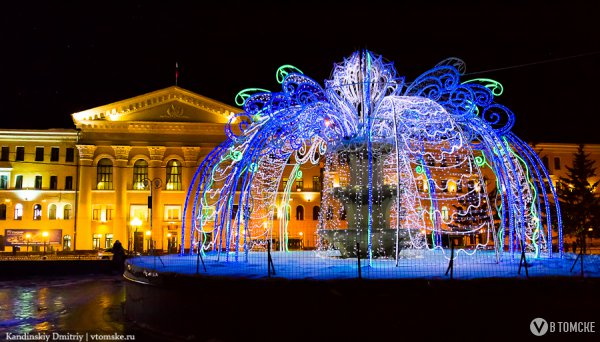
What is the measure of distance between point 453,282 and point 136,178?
54.4m

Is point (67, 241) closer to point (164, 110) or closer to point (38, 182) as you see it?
point (38, 182)

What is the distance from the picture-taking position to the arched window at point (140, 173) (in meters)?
60.2

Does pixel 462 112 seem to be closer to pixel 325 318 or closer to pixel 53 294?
pixel 325 318

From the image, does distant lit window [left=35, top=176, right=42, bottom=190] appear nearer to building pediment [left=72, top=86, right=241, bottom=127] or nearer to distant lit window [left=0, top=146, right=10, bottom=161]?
distant lit window [left=0, top=146, right=10, bottom=161]

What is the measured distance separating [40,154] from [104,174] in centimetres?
703

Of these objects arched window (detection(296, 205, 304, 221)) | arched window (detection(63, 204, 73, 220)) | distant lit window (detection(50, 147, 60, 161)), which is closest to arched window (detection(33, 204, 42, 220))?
arched window (detection(63, 204, 73, 220))

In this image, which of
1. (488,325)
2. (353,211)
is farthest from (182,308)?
(353,211)

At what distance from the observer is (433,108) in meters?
16.3

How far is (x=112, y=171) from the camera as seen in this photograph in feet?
198

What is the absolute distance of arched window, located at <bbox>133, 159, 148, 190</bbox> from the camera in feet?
198

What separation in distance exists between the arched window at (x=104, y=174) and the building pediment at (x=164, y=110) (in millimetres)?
4811

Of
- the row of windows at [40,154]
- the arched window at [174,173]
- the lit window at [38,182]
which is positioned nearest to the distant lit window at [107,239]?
the arched window at [174,173]

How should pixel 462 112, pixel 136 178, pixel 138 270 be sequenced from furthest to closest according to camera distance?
pixel 136 178 < pixel 462 112 < pixel 138 270

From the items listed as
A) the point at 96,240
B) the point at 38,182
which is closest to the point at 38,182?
the point at 38,182
